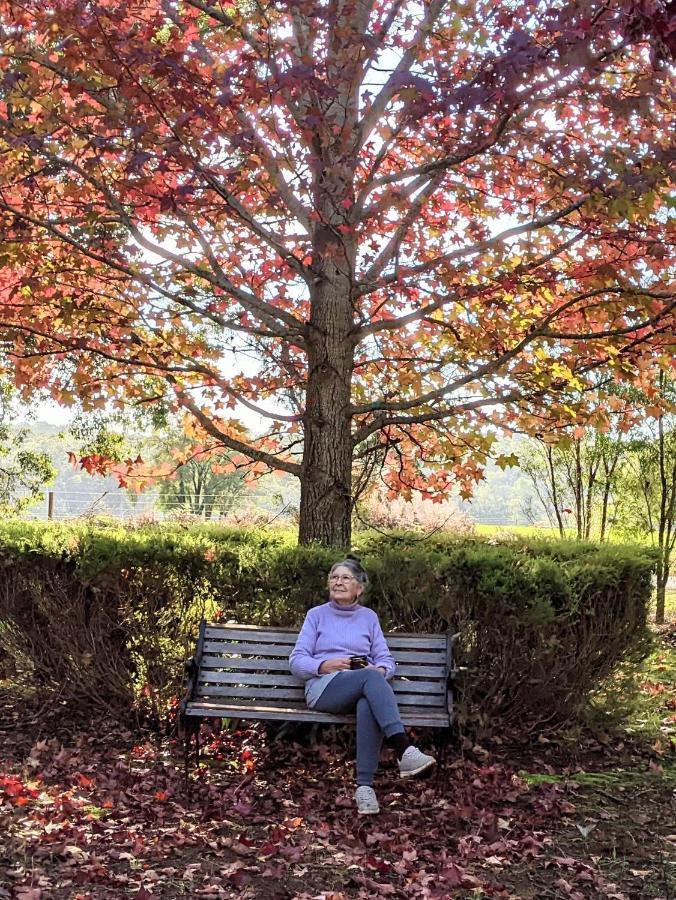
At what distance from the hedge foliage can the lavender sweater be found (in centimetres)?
31

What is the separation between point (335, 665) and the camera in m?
4.92

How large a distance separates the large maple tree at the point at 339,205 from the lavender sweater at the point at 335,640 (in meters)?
1.46

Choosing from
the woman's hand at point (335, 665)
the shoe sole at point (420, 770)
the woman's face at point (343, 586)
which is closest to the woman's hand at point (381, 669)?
the woman's hand at point (335, 665)

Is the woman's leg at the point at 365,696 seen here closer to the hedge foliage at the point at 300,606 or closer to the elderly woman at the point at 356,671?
the elderly woman at the point at 356,671

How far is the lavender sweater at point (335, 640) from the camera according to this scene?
4980mm

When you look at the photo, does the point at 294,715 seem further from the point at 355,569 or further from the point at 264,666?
the point at 355,569

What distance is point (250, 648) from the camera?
5.25 m

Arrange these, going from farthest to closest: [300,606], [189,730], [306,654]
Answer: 1. [300,606]
2. [306,654]
3. [189,730]

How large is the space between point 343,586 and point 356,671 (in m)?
A: 0.54

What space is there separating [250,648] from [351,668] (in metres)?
0.66

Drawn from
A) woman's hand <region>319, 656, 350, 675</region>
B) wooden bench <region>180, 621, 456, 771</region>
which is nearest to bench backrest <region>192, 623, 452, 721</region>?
wooden bench <region>180, 621, 456, 771</region>

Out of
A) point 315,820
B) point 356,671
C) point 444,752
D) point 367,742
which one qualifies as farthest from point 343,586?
point 315,820

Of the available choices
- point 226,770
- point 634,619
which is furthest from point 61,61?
point 634,619

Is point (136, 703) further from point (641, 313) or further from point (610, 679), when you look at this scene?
point (641, 313)
